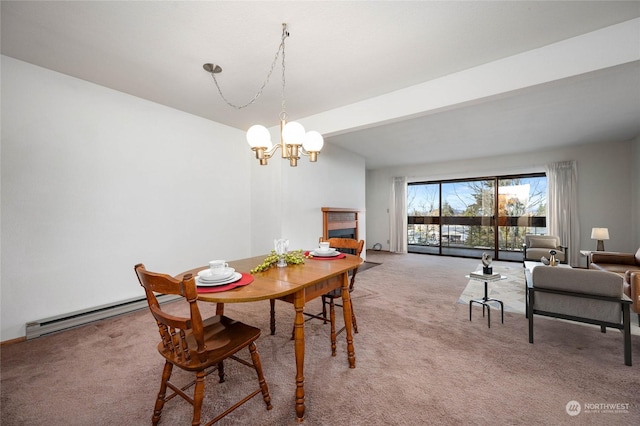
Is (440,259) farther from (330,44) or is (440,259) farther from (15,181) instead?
(15,181)

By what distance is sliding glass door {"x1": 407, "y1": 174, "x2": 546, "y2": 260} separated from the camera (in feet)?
20.3

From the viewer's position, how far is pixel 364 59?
7.61 ft

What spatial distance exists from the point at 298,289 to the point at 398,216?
683 centimetres

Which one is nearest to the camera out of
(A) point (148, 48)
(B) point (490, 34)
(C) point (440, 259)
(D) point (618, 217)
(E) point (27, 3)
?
(E) point (27, 3)

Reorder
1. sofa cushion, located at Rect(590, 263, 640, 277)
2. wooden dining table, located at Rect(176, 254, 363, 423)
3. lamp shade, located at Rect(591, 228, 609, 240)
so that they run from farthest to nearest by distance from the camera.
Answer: lamp shade, located at Rect(591, 228, 609, 240)
sofa cushion, located at Rect(590, 263, 640, 277)
wooden dining table, located at Rect(176, 254, 363, 423)

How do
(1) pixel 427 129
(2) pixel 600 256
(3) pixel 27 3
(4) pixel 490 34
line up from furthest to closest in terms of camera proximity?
(1) pixel 427 129, (2) pixel 600 256, (4) pixel 490 34, (3) pixel 27 3

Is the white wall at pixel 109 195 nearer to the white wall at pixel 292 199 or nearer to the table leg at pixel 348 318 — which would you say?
the white wall at pixel 292 199

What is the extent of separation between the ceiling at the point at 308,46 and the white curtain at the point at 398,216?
425 cm

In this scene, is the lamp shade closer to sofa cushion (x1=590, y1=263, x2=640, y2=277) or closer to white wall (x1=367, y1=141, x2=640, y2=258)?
sofa cushion (x1=590, y1=263, x2=640, y2=277)

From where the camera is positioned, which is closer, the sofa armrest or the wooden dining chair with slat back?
the wooden dining chair with slat back

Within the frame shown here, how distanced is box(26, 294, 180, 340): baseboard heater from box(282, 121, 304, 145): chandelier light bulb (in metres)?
2.66

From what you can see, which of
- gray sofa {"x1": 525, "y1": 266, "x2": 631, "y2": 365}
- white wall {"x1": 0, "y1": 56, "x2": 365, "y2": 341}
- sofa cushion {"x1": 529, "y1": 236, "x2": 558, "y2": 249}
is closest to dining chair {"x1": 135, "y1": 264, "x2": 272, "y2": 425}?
white wall {"x1": 0, "y1": 56, "x2": 365, "y2": 341}

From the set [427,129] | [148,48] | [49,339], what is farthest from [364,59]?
[49,339]

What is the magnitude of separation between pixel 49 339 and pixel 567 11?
496 cm
